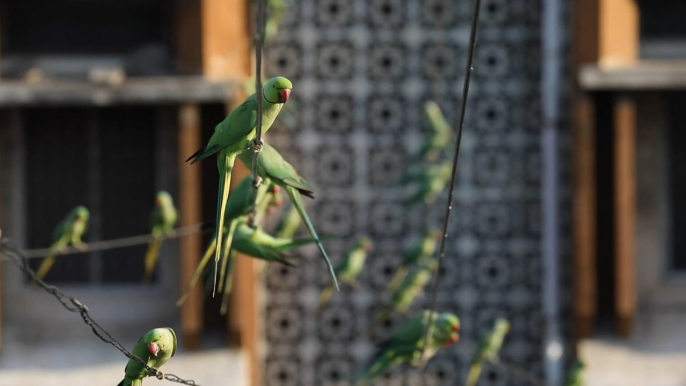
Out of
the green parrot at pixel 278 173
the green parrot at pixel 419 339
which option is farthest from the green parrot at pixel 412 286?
the green parrot at pixel 278 173

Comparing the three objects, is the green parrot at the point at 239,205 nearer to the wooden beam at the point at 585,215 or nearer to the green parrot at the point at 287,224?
the green parrot at the point at 287,224

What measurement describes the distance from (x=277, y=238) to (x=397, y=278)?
4025 millimetres

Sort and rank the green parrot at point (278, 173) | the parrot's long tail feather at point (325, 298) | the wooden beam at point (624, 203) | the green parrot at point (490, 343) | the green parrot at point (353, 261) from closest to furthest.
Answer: the green parrot at point (278, 173) < the green parrot at point (490, 343) < the green parrot at point (353, 261) < the wooden beam at point (624, 203) < the parrot's long tail feather at point (325, 298)

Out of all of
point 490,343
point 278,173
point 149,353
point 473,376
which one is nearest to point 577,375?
point 490,343

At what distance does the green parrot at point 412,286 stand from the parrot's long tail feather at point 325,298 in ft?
1.34

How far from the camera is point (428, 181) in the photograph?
1000 cm

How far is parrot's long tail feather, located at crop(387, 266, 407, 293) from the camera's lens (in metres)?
10.3

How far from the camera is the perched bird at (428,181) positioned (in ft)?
32.8

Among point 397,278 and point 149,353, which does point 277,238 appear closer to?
point 149,353

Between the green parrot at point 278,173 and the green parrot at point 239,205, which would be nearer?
the green parrot at point 278,173

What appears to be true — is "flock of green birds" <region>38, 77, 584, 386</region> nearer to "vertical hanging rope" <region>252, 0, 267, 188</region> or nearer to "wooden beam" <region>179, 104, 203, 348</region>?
"vertical hanging rope" <region>252, 0, 267, 188</region>

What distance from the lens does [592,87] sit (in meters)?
9.85

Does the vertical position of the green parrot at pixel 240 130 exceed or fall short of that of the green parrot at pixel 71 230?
it exceeds it

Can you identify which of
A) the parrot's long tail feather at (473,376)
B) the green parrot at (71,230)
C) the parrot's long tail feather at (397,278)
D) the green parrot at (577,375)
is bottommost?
the parrot's long tail feather at (473,376)
